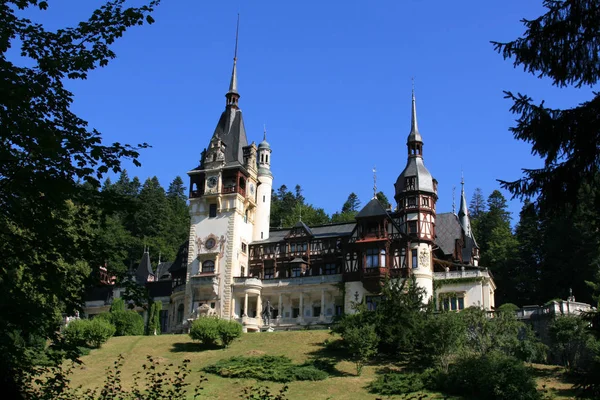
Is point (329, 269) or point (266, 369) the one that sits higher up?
point (329, 269)

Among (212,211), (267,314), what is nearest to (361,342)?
(267,314)

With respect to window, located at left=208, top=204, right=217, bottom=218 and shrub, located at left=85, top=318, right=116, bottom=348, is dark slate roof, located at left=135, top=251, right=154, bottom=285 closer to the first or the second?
window, located at left=208, top=204, right=217, bottom=218

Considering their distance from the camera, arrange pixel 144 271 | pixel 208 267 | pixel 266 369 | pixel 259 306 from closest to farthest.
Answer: pixel 266 369
pixel 259 306
pixel 208 267
pixel 144 271

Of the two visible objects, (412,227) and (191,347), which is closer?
(191,347)

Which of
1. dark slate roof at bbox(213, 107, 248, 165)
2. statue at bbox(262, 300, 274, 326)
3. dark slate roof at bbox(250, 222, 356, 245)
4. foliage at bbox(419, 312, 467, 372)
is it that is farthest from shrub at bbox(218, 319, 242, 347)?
dark slate roof at bbox(213, 107, 248, 165)

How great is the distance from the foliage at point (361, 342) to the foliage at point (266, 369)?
9.48 ft

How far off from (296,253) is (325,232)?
346cm

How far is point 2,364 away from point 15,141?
4380 millimetres

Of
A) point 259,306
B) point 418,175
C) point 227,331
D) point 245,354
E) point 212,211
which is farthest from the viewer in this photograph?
point 212,211

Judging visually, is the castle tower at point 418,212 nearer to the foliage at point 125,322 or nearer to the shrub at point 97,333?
the foliage at point 125,322

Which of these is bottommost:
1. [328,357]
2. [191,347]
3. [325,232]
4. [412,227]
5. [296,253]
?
[328,357]

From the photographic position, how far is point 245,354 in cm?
4919

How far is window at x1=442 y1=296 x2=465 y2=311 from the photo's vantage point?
5909 centimetres

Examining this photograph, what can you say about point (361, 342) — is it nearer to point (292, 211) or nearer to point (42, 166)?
point (42, 166)
